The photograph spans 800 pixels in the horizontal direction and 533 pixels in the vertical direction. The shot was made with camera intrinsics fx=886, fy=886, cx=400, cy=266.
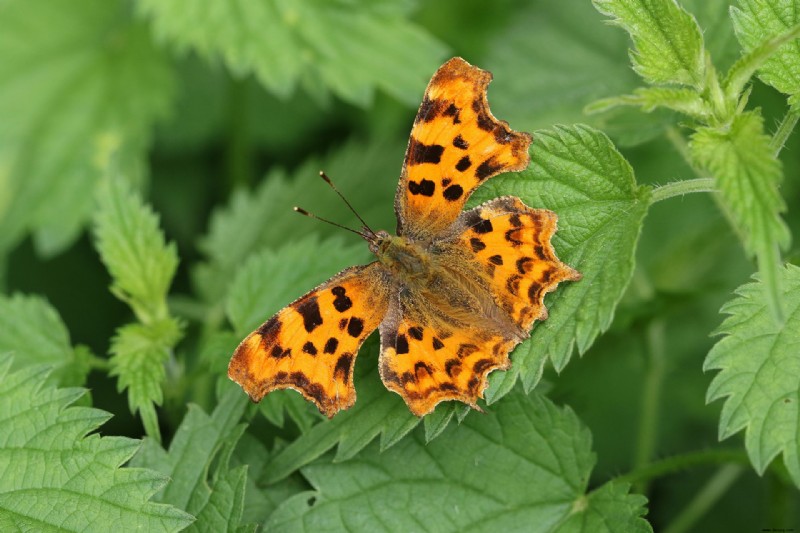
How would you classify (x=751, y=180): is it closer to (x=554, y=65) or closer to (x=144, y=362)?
(x=144, y=362)

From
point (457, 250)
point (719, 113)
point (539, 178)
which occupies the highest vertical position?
point (719, 113)

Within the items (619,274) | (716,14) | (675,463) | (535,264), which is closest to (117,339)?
(535,264)

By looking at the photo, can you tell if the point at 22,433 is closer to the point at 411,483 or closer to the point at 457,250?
the point at 411,483

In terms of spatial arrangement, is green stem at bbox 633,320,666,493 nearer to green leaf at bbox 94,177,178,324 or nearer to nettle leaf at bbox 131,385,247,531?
nettle leaf at bbox 131,385,247,531

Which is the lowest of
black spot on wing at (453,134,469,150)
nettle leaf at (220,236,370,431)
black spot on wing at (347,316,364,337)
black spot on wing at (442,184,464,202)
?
nettle leaf at (220,236,370,431)

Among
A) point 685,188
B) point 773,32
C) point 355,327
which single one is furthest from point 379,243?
point 773,32

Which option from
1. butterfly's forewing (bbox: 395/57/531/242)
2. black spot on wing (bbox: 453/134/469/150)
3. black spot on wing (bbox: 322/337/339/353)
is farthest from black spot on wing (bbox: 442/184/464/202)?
black spot on wing (bbox: 322/337/339/353)
